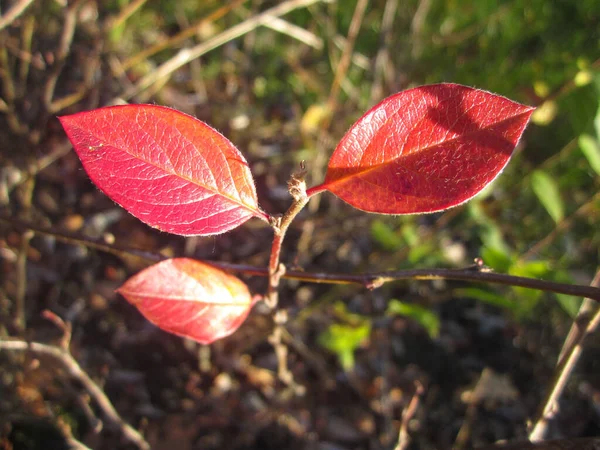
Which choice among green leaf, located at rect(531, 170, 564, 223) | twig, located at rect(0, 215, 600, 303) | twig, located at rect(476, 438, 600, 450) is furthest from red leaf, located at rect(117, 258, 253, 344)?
green leaf, located at rect(531, 170, 564, 223)

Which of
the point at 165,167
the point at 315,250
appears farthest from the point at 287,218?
the point at 315,250

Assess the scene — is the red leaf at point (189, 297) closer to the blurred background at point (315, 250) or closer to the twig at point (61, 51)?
the blurred background at point (315, 250)

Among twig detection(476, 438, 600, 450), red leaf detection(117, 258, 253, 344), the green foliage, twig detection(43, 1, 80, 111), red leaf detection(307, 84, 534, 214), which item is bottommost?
twig detection(476, 438, 600, 450)

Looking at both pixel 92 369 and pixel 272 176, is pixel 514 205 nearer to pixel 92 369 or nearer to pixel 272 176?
pixel 272 176

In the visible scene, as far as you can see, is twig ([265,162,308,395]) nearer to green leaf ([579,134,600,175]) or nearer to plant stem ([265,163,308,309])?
plant stem ([265,163,308,309])

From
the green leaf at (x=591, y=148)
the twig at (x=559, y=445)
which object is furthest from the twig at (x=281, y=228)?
the green leaf at (x=591, y=148)

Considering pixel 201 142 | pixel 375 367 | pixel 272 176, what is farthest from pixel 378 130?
pixel 272 176

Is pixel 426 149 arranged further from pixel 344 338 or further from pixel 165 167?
pixel 344 338
